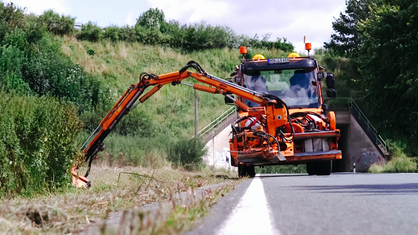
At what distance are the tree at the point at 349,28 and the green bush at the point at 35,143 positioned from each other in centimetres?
5274

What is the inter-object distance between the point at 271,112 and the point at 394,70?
2173 centimetres

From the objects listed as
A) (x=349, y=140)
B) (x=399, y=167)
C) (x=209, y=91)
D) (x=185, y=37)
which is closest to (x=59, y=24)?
(x=185, y=37)

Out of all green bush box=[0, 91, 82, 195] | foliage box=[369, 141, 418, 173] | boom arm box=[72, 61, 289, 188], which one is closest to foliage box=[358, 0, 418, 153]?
foliage box=[369, 141, 418, 173]

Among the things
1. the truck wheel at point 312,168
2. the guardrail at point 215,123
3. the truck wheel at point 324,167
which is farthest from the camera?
the guardrail at point 215,123

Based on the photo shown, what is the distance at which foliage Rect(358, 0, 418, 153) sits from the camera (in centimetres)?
3322

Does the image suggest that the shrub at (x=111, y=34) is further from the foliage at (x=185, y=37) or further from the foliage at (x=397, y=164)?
the foliage at (x=397, y=164)

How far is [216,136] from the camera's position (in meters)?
41.2

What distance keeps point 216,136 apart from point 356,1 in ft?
99.2

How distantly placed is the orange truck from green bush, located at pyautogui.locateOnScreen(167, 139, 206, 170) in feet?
40.3

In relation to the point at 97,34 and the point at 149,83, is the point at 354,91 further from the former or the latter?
the point at 149,83

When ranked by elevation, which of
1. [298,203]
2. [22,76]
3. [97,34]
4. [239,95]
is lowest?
[298,203]

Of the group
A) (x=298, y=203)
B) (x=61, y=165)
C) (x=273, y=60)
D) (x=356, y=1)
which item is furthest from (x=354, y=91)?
(x=298, y=203)

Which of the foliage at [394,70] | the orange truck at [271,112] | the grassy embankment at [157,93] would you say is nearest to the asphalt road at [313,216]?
the orange truck at [271,112]

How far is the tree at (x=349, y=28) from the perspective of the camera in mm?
63031
